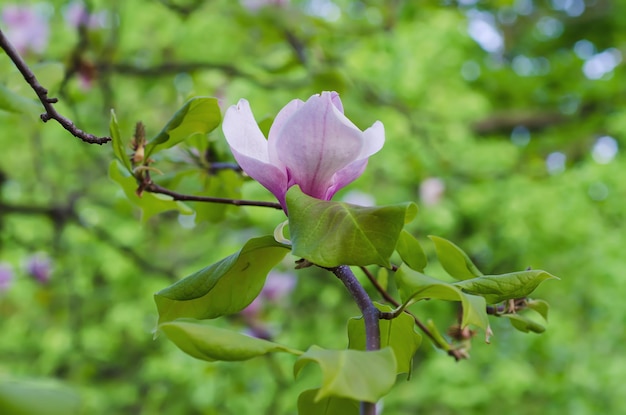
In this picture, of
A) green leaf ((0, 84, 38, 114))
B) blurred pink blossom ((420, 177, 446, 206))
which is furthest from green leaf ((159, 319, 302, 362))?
blurred pink blossom ((420, 177, 446, 206))

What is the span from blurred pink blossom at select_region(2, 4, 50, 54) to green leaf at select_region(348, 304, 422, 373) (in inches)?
50.7

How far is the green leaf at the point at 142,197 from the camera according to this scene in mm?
397

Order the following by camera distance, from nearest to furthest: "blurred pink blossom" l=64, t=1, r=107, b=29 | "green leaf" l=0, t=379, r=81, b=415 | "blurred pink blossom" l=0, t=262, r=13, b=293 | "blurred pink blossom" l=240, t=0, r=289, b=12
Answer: "green leaf" l=0, t=379, r=81, b=415
"blurred pink blossom" l=240, t=0, r=289, b=12
"blurred pink blossom" l=64, t=1, r=107, b=29
"blurred pink blossom" l=0, t=262, r=13, b=293

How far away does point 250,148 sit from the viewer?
1.02 feet

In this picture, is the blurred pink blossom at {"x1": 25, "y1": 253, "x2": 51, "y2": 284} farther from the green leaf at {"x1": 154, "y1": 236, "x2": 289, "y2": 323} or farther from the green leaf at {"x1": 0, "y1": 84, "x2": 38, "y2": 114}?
the green leaf at {"x1": 154, "y1": 236, "x2": 289, "y2": 323}

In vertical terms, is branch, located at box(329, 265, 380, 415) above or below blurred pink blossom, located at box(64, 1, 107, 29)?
below

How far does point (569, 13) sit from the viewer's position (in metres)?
4.21

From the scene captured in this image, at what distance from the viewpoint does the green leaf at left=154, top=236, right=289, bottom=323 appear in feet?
1.03

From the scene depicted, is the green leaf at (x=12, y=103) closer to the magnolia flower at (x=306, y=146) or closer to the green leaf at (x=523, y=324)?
the magnolia flower at (x=306, y=146)

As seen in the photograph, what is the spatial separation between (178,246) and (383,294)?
1888mm

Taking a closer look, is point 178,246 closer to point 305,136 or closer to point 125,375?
point 125,375

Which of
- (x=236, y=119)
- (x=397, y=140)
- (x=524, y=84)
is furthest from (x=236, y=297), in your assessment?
(x=524, y=84)

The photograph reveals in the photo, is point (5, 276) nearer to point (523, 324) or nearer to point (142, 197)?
point (142, 197)

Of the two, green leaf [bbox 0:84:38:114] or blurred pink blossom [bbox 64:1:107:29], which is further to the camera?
blurred pink blossom [bbox 64:1:107:29]
